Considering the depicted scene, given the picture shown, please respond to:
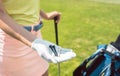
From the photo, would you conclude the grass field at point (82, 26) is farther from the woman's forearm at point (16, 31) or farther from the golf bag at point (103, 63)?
the woman's forearm at point (16, 31)

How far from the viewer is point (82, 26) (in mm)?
5223

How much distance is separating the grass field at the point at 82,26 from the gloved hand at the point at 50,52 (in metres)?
2.12

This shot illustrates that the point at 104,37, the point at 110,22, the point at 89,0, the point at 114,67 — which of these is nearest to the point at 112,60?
the point at 114,67

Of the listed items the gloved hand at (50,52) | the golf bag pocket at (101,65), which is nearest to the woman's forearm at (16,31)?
the gloved hand at (50,52)

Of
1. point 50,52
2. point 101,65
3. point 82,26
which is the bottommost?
point 82,26

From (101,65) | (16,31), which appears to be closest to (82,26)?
(101,65)

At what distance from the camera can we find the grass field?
13.7ft

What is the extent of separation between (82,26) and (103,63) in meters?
3.40

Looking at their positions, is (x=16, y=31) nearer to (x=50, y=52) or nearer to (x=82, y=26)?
(x=50, y=52)

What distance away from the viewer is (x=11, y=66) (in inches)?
73.2

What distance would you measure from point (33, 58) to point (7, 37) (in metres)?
0.24

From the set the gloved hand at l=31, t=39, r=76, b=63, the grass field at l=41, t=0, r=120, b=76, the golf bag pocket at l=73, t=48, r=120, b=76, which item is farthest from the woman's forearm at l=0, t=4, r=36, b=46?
the grass field at l=41, t=0, r=120, b=76

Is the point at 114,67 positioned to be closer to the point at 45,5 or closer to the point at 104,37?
the point at 104,37

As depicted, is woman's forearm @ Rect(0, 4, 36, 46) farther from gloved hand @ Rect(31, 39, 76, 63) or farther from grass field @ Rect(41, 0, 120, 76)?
grass field @ Rect(41, 0, 120, 76)
